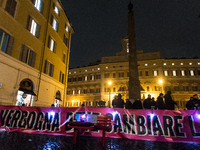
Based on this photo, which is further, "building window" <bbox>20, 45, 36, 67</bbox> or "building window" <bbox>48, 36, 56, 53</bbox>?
"building window" <bbox>48, 36, 56, 53</bbox>

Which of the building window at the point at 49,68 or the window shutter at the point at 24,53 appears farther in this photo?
the building window at the point at 49,68

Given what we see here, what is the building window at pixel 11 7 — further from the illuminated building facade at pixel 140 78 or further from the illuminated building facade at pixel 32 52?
the illuminated building facade at pixel 140 78

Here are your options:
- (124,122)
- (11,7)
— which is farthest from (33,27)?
(124,122)

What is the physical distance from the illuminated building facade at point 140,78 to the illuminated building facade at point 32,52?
15.0m

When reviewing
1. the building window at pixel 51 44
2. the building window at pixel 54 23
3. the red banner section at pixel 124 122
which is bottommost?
the red banner section at pixel 124 122

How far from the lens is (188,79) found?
3038 centimetres

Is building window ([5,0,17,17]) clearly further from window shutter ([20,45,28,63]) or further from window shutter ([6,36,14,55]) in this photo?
window shutter ([20,45,28,63])

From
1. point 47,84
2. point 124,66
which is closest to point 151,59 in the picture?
point 124,66

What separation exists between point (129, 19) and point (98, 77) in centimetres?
2356

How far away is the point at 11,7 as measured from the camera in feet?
32.3

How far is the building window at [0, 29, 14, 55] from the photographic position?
9.09 meters

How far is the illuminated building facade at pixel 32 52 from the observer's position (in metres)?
9.36

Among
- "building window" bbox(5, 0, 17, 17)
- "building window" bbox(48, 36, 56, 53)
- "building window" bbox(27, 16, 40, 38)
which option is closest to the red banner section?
"building window" bbox(5, 0, 17, 17)

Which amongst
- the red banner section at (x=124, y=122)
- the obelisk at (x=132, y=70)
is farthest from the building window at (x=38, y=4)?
the red banner section at (x=124, y=122)
